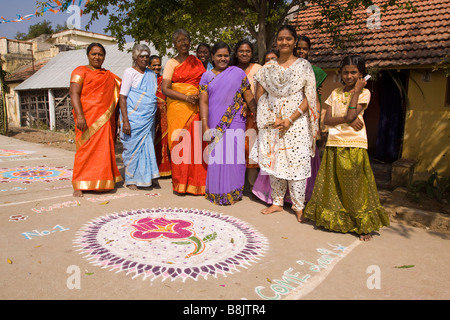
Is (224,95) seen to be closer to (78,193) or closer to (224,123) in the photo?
(224,123)

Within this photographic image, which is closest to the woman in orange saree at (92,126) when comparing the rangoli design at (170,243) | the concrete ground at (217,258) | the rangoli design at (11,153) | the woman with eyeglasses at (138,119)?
the woman with eyeglasses at (138,119)

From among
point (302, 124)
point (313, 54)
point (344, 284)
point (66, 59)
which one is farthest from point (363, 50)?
point (66, 59)

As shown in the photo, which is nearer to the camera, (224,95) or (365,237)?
(365,237)

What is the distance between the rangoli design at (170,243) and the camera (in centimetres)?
258

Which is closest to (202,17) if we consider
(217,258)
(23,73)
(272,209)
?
(272,209)

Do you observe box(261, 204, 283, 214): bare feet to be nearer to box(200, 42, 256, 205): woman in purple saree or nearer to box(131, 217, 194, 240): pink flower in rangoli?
box(200, 42, 256, 205): woman in purple saree

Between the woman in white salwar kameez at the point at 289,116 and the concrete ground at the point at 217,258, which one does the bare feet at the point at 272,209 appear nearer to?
the concrete ground at the point at 217,258

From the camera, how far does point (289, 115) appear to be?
378 centimetres

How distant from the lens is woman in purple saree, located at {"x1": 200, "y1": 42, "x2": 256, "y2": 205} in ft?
14.1

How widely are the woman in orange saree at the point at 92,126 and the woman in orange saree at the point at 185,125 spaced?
0.84m

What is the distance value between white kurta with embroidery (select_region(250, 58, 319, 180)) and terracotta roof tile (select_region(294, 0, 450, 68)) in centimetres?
494

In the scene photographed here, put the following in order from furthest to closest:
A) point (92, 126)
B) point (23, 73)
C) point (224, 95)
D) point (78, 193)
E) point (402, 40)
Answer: point (23, 73) → point (402, 40) → point (92, 126) → point (78, 193) → point (224, 95)

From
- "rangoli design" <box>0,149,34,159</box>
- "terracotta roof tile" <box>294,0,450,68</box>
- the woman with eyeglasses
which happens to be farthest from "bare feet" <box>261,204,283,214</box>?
"rangoli design" <box>0,149,34,159</box>

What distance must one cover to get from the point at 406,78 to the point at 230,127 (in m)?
6.37
